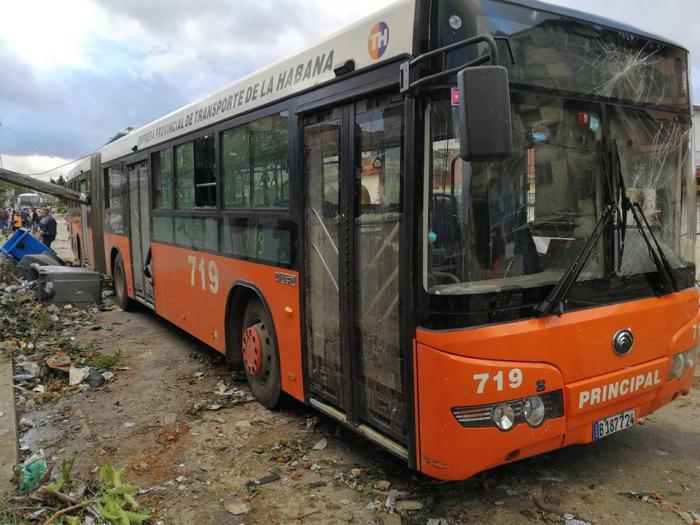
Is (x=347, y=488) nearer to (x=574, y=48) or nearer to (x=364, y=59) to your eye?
(x=364, y=59)

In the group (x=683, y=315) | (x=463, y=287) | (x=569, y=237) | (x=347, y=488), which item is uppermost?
(x=569, y=237)

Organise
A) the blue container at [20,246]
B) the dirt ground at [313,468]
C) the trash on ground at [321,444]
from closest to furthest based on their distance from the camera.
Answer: the dirt ground at [313,468] < the trash on ground at [321,444] < the blue container at [20,246]

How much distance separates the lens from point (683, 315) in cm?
353

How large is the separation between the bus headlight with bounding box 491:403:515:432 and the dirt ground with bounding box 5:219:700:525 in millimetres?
705

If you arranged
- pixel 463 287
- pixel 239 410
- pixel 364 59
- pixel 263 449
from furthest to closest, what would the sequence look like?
pixel 239 410 < pixel 263 449 < pixel 364 59 < pixel 463 287

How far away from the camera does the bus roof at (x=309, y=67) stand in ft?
10.0

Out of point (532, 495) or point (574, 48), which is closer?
point (574, 48)

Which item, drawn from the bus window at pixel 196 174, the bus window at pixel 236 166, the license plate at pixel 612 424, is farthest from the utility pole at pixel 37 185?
the license plate at pixel 612 424

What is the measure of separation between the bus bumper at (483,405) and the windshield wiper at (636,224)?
0.74m

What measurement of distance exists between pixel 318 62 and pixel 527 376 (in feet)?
8.26

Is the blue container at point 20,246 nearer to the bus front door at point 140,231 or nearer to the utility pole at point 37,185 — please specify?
the utility pole at point 37,185

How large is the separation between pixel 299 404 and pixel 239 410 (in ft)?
1.80

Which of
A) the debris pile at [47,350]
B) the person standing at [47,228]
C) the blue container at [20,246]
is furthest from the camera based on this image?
the person standing at [47,228]

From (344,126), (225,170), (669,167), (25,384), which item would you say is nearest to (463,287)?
(344,126)
